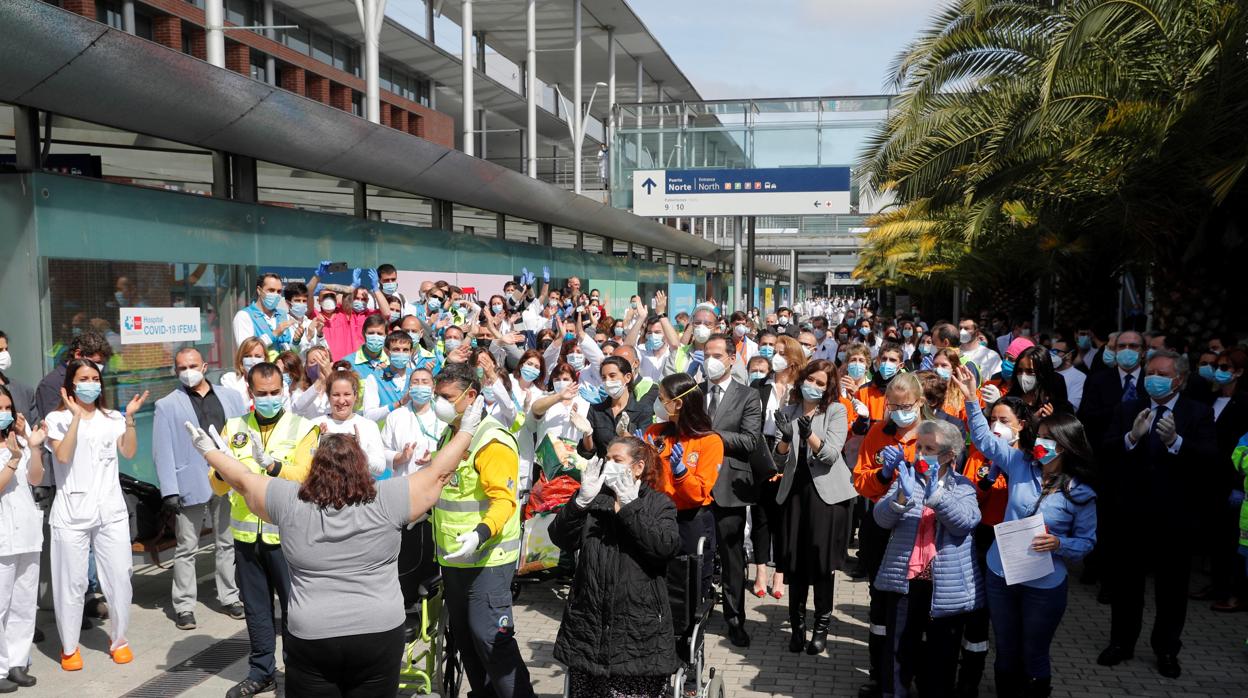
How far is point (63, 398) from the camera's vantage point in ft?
20.4

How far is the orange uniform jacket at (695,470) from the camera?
584cm

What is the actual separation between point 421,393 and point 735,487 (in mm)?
2071

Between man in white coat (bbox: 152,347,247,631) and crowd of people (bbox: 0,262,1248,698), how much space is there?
0.02m

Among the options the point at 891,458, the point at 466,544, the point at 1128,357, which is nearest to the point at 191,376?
the point at 466,544

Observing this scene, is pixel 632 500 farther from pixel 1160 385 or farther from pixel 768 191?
pixel 768 191

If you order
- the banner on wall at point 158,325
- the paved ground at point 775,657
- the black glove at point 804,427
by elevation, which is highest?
the banner on wall at point 158,325

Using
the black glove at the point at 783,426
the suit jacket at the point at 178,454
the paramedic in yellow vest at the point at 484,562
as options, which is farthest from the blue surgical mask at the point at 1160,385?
the suit jacket at the point at 178,454

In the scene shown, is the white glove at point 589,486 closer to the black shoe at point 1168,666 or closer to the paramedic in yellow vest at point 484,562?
the paramedic in yellow vest at point 484,562

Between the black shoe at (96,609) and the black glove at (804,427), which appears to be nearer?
the black glove at (804,427)

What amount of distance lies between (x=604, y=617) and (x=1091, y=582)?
18.1ft

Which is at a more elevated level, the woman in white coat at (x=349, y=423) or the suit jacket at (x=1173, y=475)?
the woman in white coat at (x=349, y=423)

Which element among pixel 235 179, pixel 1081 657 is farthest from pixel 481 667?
pixel 235 179

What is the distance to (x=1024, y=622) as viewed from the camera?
17.2 ft

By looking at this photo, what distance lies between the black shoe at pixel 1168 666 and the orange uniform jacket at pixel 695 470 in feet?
9.66
